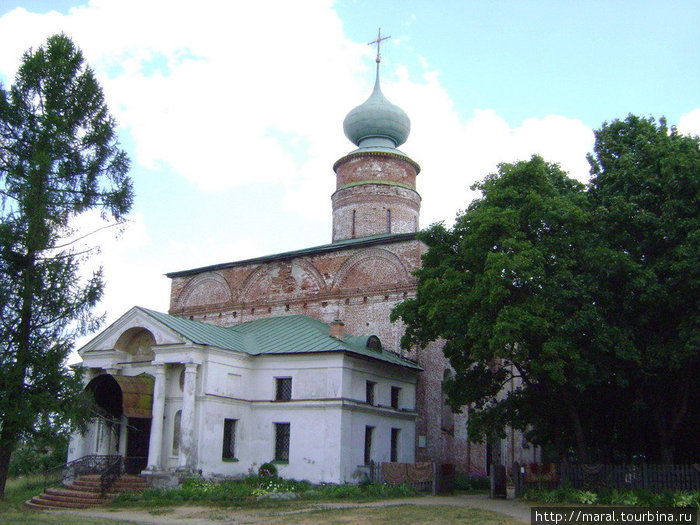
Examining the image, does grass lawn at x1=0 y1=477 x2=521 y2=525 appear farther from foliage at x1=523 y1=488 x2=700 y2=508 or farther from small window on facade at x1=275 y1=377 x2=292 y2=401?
small window on facade at x1=275 y1=377 x2=292 y2=401

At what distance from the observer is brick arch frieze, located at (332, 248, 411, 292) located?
25812mm

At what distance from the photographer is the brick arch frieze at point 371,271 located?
25.8 meters

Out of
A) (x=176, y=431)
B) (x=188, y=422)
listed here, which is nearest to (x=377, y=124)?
(x=176, y=431)

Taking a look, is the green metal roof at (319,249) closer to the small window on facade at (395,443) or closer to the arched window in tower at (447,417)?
the arched window in tower at (447,417)

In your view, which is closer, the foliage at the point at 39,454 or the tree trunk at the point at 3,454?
the tree trunk at the point at 3,454

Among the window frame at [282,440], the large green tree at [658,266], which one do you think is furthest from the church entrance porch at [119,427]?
the large green tree at [658,266]

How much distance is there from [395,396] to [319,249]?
6738 millimetres

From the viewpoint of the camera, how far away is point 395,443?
78.4 feet

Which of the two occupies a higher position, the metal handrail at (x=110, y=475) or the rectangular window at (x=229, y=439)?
the rectangular window at (x=229, y=439)

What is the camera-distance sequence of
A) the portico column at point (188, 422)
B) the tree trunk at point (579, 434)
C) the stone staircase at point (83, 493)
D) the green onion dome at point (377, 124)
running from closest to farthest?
the stone staircase at point (83, 493)
the tree trunk at point (579, 434)
the portico column at point (188, 422)
the green onion dome at point (377, 124)

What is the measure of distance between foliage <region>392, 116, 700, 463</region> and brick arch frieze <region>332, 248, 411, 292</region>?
4483 millimetres

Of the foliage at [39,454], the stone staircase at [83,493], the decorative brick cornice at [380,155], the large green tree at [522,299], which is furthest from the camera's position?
the decorative brick cornice at [380,155]

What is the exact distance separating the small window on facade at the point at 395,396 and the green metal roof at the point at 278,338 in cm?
92

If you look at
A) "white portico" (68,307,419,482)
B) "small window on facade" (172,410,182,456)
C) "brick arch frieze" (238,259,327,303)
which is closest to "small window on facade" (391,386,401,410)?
"white portico" (68,307,419,482)
